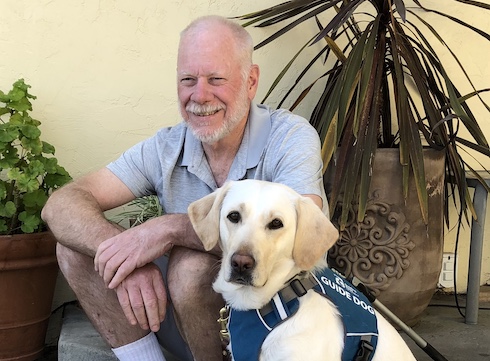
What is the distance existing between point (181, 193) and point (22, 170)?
34.2 inches

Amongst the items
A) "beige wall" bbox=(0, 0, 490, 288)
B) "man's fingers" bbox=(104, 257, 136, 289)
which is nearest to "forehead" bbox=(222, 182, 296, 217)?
"man's fingers" bbox=(104, 257, 136, 289)

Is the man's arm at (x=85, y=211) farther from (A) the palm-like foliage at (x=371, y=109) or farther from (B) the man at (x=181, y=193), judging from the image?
(A) the palm-like foliage at (x=371, y=109)

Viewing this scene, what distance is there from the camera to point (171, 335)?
93.4 inches

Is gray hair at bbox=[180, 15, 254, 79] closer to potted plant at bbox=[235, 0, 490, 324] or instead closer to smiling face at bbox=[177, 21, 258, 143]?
smiling face at bbox=[177, 21, 258, 143]

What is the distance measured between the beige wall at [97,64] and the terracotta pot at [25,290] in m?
0.60

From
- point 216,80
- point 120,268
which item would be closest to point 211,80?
point 216,80

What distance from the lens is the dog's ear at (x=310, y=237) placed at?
1750mm

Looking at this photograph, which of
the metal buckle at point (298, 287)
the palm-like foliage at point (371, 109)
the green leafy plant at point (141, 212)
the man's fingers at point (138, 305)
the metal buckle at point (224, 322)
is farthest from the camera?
the green leafy plant at point (141, 212)

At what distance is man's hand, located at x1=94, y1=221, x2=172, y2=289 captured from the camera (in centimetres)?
203

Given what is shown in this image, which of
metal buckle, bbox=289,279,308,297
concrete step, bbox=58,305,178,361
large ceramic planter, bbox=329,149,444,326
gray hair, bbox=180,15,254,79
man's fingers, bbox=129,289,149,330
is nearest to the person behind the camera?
metal buckle, bbox=289,279,308,297

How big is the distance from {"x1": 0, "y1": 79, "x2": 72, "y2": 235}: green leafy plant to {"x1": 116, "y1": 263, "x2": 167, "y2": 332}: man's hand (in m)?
0.87

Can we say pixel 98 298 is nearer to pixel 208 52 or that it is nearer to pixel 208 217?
pixel 208 217

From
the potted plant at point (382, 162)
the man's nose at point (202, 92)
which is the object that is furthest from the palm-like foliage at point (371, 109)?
the man's nose at point (202, 92)

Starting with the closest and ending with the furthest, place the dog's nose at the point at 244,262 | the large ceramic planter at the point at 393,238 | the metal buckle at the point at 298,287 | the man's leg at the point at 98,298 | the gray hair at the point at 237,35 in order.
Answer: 1. the dog's nose at the point at 244,262
2. the metal buckle at the point at 298,287
3. the man's leg at the point at 98,298
4. the gray hair at the point at 237,35
5. the large ceramic planter at the point at 393,238
